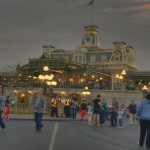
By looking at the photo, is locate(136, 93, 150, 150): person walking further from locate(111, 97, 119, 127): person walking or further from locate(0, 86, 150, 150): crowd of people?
locate(111, 97, 119, 127): person walking

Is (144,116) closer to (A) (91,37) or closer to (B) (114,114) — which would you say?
(B) (114,114)

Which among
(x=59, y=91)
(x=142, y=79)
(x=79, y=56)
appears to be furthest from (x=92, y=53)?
(x=59, y=91)

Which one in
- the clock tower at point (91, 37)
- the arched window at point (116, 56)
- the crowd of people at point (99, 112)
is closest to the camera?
the crowd of people at point (99, 112)

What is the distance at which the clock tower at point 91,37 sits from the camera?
4621 inches

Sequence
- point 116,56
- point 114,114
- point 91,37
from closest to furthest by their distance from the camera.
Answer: point 114,114, point 116,56, point 91,37

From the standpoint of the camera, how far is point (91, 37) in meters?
119

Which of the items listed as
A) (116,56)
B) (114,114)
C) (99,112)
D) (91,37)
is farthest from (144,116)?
(91,37)

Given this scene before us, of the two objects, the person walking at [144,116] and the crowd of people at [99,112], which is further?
the crowd of people at [99,112]

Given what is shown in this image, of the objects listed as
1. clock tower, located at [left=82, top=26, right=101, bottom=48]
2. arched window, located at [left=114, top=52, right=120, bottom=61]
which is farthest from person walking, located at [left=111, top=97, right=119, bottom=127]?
clock tower, located at [left=82, top=26, right=101, bottom=48]

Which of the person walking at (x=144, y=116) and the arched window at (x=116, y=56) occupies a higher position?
the arched window at (x=116, y=56)

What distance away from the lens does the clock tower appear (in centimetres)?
11738

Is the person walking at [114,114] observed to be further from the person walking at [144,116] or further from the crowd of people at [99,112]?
the person walking at [144,116]

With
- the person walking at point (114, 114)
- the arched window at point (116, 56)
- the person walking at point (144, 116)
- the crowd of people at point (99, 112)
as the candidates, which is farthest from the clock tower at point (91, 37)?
the person walking at point (144, 116)

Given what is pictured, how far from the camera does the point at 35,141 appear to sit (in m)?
13.2
